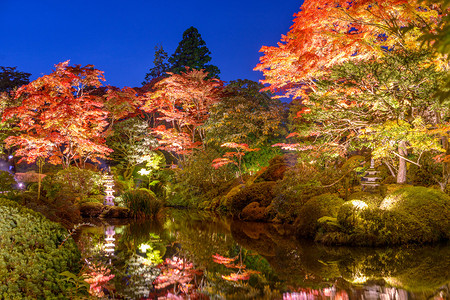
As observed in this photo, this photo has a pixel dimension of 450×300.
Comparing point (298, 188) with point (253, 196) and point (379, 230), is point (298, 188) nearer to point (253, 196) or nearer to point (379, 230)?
point (253, 196)

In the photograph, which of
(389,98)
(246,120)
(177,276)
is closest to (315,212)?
(389,98)

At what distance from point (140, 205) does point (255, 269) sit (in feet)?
24.9

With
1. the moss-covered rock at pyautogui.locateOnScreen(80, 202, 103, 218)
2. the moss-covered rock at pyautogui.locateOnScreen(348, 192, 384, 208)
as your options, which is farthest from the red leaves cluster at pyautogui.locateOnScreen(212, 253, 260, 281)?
the moss-covered rock at pyautogui.locateOnScreen(80, 202, 103, 218)

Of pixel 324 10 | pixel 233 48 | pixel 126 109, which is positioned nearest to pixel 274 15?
pixel 233 48

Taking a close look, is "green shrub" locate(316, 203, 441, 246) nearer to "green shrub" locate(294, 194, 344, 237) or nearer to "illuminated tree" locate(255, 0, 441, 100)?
"green shrub" locate(294, 194, 344, 237)

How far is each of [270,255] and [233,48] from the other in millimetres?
116397

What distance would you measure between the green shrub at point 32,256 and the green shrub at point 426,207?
575 cm

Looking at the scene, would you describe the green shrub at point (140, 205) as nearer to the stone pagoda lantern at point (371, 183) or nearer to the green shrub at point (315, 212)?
the green shrub at point (315, 212)

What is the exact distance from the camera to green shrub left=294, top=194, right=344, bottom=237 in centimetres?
704

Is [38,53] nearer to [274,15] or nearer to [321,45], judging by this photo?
[274,15]

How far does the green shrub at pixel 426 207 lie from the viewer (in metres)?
6.29

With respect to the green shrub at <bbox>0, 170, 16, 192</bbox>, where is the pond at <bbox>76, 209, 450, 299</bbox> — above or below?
below

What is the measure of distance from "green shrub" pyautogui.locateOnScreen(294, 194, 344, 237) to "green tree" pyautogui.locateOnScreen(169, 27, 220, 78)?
2005 cm

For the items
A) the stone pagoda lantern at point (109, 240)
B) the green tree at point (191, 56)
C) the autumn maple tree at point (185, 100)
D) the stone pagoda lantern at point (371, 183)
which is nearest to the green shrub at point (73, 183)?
the stone pagoda lantern at point (109, 240)
